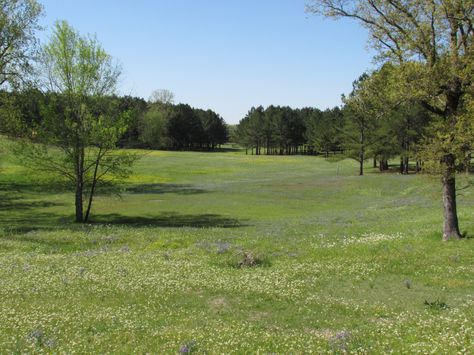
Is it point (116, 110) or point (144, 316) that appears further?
point (116, 110)

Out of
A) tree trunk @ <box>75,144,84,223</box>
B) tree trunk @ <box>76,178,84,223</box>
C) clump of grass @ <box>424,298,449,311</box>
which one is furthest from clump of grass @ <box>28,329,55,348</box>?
tree trunk @ <box>75,144,84,223</box>

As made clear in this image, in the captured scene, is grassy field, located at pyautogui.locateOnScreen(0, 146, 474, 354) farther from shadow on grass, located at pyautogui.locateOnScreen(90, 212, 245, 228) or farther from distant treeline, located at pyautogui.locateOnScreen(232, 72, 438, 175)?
distant treeline, located at pyautogui.locateOnScreen(232, 72, 438, 175)

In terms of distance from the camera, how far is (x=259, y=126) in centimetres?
18212

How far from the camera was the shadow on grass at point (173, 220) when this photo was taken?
37594 millimetres

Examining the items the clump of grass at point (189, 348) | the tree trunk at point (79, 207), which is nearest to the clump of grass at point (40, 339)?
the clump of grass at point (189, 348)

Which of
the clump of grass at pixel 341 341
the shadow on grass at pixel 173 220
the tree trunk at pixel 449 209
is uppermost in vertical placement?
the tree trunk at pixel 449 209

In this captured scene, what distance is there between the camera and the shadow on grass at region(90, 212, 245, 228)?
37.6 metres

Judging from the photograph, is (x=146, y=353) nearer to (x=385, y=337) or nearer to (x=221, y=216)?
(x=385, y=337)

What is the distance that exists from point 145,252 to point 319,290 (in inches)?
438

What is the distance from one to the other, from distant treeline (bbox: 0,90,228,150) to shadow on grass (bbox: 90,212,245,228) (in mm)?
7913

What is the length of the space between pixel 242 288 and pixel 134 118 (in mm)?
32781

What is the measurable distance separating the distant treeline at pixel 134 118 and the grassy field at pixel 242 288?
10859 millimetres

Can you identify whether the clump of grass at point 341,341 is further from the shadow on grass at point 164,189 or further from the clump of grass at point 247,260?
the shadow on grass at point 164,189

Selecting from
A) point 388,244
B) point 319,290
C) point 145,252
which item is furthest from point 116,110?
point 319,290
